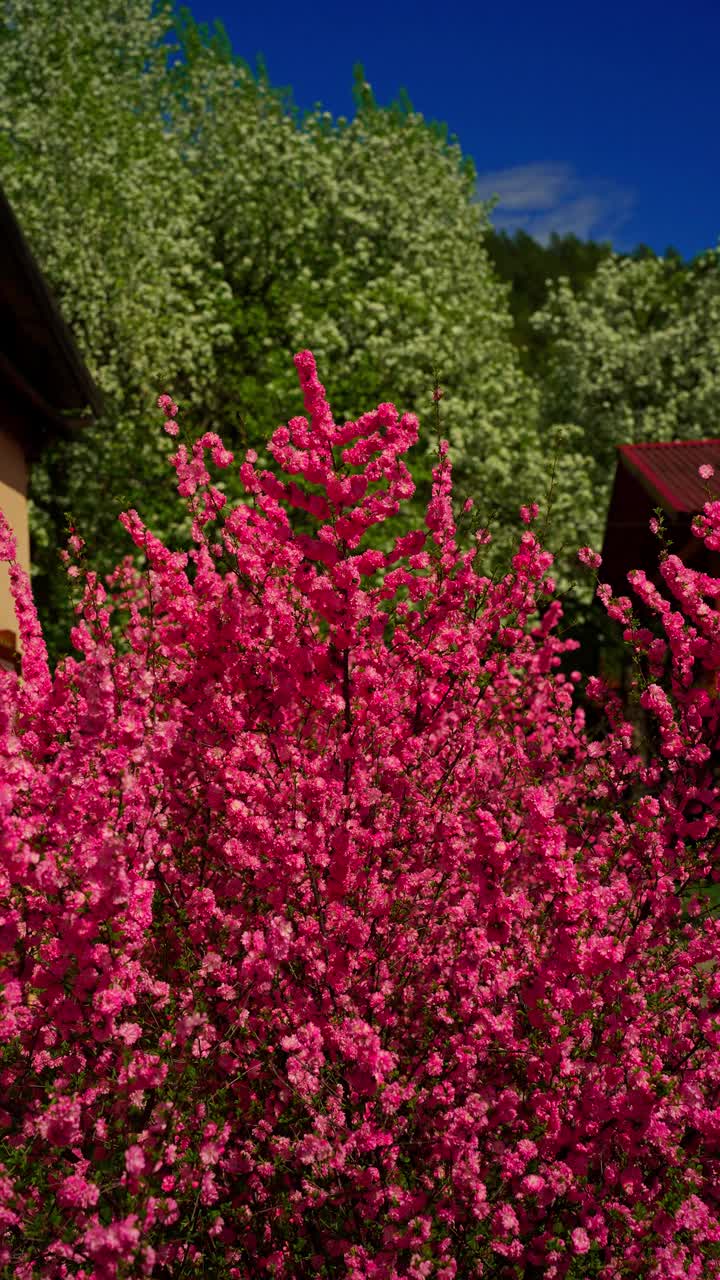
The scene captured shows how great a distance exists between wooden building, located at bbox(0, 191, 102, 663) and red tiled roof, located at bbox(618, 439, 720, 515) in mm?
7642

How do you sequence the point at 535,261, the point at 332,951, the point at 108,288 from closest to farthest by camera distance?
the point at 332,951
the point at 108,288
the point at 535,261

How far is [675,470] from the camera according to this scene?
49.5ft

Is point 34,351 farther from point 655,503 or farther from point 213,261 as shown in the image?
point 213,261

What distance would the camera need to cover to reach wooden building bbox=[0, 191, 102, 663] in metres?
10.1

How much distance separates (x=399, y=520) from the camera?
1794 centimetres

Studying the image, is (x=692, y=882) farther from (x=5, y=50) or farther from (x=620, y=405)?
(x=5, y=50)

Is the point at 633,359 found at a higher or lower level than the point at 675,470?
higher

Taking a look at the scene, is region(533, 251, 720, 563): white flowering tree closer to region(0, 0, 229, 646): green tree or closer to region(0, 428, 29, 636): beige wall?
region(0, 0, 229, 646): green tree

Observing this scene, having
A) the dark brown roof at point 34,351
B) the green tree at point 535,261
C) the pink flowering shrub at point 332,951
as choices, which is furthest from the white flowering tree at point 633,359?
the green tree at point 535,261

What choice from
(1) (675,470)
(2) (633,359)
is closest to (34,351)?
(1) (675,470)

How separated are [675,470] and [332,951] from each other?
12.2 m

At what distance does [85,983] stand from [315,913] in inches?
45.2

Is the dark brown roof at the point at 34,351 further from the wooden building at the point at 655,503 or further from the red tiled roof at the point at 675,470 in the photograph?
the red tiled roof at the point at 675,470

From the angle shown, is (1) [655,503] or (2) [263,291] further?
(2) [263,291]
